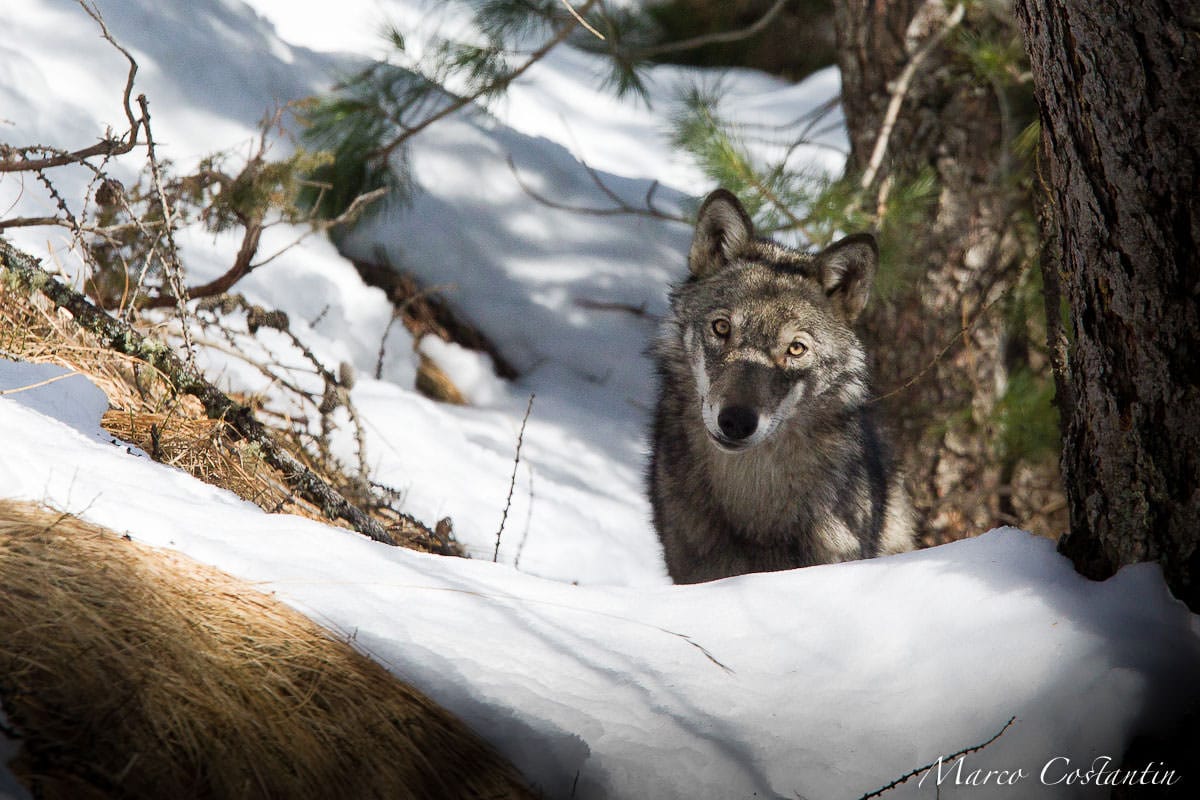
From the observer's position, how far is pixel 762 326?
13.2ft

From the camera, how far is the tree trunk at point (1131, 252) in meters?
2.34

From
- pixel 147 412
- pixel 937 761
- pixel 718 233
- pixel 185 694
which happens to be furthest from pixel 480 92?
pixel 937 761

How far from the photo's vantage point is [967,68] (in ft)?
21.0

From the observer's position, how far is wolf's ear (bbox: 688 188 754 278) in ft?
14.6

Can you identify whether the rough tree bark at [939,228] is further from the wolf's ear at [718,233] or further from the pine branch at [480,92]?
the wolf's ear at [718,233]

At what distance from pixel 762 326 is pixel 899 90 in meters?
3.00

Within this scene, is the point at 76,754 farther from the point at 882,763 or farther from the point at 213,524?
the point at 882,763

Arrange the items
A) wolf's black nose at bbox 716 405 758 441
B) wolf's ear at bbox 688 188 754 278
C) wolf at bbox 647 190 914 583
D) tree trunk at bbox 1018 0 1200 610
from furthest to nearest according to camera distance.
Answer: wolf's ear at bbox 688 188 754 278 < wolf at bbox 647 190 914 583 < wolf's black nose at bbox 716 405 758 441 < tree trunk at bbox 1018 0 1200 610

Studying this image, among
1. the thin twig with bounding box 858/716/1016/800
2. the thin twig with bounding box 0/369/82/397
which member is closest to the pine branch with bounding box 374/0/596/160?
the thin twig with bounding box 0/369/82/397

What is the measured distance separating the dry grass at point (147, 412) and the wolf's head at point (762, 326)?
1649 mm

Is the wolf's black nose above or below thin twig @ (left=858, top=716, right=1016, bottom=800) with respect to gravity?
above

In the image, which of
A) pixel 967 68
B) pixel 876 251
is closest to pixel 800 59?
pixel 967 68

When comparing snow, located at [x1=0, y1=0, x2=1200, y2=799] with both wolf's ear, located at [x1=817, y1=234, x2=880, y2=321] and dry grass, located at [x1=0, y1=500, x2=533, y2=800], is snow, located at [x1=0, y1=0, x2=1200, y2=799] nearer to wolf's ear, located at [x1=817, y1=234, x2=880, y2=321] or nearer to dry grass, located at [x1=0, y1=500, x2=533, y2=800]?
dry grass, located at [x1=0, y1=500, x2=533, y2=800]

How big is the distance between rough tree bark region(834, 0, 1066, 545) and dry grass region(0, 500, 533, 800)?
4.76 m
